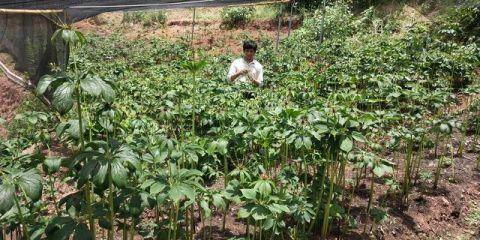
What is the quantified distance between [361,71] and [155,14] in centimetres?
1047

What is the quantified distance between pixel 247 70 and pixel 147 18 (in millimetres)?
10412

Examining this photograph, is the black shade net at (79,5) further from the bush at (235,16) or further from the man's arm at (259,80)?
the bush at (235,16)

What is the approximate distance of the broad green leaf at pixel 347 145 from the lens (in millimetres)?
2411

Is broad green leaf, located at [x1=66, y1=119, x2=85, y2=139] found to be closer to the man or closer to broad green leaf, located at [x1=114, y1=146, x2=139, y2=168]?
broad green leaf, located at [x1=114, y1=146, x2=139, y2=168]

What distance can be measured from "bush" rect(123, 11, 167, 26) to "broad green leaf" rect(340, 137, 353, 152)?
1286 cm

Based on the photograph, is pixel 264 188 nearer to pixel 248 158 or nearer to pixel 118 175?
pixel 118 175

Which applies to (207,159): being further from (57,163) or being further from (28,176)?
(28,176)

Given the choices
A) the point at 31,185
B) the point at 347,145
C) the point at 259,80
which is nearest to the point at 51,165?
the point at 31,185

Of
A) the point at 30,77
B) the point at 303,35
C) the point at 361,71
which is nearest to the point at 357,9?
the point at 303,35

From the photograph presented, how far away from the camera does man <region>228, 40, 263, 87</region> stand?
518 centimetres

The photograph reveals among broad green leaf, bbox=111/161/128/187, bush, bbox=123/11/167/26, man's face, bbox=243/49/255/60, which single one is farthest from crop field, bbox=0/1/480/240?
bush, bbox=123/11/167/26

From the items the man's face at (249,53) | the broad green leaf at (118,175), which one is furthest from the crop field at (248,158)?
the man's face at (249,53)

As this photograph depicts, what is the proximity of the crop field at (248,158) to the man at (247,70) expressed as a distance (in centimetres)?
35

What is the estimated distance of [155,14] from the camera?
14844mm
